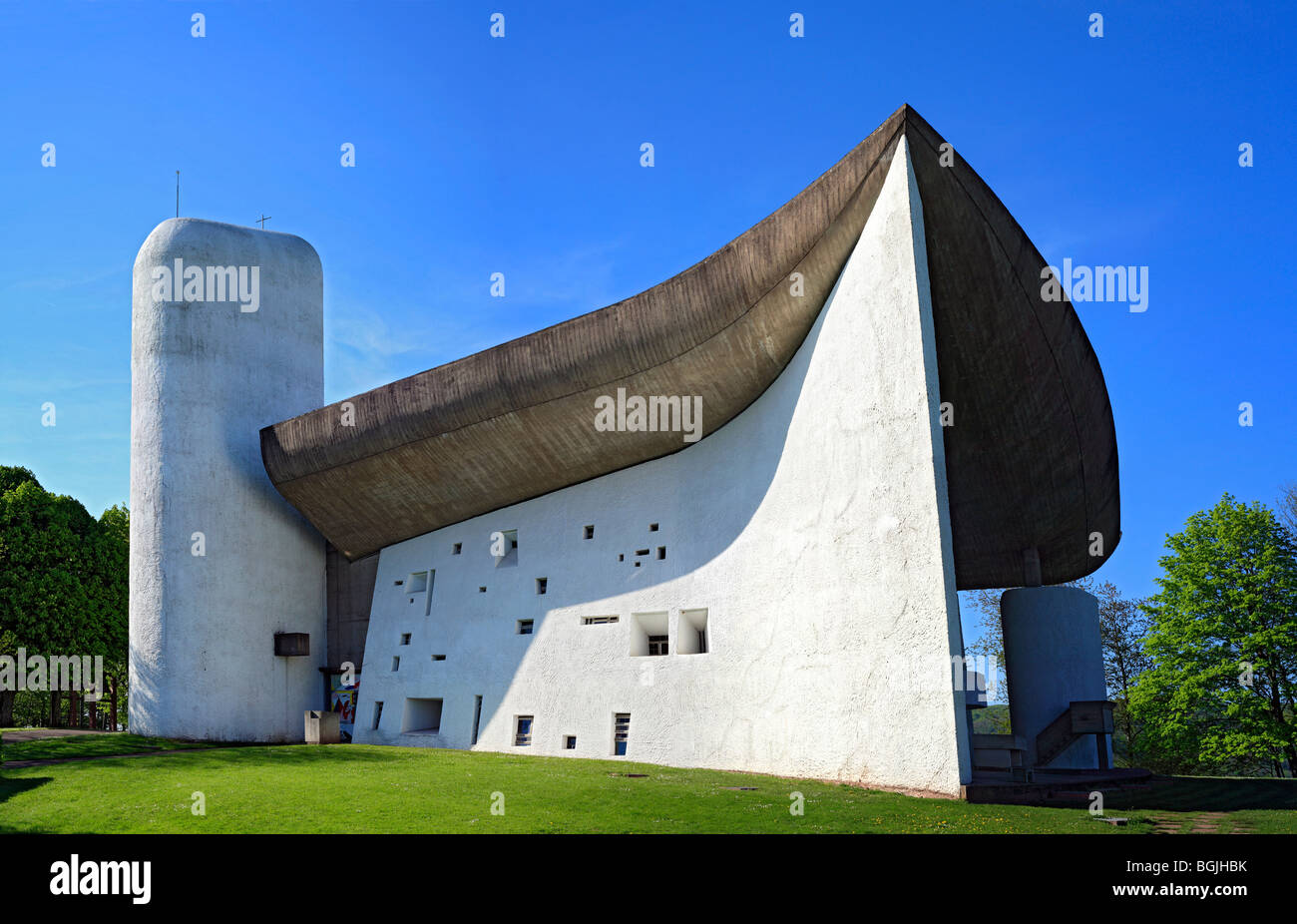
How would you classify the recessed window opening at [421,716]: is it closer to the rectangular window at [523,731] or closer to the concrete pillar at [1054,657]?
the rectangular window at [523,731]

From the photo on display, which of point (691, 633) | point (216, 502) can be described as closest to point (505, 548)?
point (691, 633)

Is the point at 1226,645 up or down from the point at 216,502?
down

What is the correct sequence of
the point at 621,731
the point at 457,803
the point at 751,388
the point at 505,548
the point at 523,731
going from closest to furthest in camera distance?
the point at 457,803
the point at 751,388
the point at 621,731
the point at 523,731
the point at 505,548

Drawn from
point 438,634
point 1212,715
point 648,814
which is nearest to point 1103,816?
point 648,814

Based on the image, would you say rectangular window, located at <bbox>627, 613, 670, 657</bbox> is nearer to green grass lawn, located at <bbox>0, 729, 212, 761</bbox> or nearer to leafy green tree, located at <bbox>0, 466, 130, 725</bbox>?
green grass lawn, located at <bbox>0, 729, 212, 761</bbox>

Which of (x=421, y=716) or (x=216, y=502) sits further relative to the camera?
(x=216, y=502)

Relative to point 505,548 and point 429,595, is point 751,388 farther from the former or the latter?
point 429,595

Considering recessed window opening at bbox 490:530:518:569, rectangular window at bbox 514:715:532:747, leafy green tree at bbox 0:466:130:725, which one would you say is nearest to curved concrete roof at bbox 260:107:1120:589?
recessed window opening at bbox 490:530:518:569

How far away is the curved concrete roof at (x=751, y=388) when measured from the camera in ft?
54.2

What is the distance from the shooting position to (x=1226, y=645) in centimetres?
2606

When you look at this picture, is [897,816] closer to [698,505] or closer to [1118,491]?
[698,505]

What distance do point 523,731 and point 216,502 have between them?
409 inches

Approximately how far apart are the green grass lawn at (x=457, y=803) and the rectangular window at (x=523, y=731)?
453 centimetres

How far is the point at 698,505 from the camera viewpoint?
19.4 m
